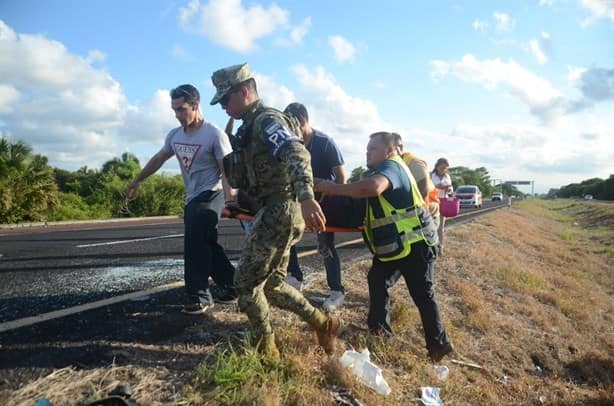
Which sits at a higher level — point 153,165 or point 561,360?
point 153,165

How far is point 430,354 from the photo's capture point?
3527 mm

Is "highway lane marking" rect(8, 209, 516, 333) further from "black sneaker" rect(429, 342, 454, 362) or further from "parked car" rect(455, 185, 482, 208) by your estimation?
"parked car" rect(455, 185, 482, 208)

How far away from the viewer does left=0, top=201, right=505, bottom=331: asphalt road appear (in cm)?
396

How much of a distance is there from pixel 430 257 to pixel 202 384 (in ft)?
6.72

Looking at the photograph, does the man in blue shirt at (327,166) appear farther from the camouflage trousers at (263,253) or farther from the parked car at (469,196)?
Answer: the parked car at (469,196)

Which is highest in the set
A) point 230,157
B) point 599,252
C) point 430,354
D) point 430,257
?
point 230,157

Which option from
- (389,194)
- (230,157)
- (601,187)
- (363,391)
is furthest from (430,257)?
(601,187)

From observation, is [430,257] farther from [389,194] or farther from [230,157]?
[230,157]

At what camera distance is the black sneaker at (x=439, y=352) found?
3463 millimetres

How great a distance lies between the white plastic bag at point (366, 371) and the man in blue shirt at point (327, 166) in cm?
104

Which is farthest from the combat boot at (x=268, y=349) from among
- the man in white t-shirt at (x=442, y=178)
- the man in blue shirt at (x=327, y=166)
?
the man in white t-shirt at (x=442, y=178)

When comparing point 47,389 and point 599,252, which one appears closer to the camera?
point 47,389

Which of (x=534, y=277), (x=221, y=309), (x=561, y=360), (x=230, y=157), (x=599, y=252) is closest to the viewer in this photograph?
(x=230, y=157)

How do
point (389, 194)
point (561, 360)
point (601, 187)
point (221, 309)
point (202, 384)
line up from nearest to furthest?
point (202, 384) < point (389, 194) < point (221, 309) < point (561, 360) < point (601, 187)
